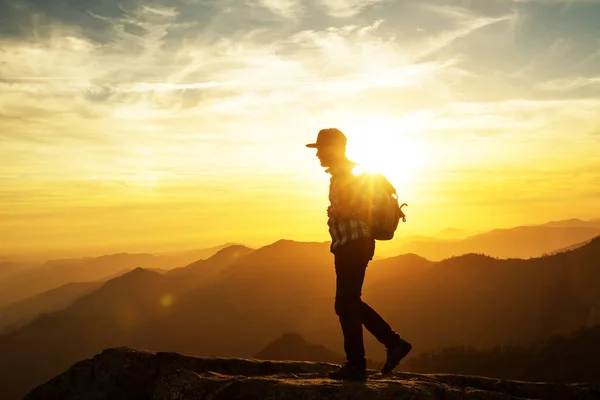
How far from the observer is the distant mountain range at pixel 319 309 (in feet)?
232

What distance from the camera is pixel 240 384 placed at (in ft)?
23.6

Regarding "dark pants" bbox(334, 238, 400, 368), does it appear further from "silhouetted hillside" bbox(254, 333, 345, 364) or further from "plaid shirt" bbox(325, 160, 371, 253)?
"silhouetted hillside" bbox(254, 333, 345, 364)

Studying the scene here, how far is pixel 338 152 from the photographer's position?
739 cm

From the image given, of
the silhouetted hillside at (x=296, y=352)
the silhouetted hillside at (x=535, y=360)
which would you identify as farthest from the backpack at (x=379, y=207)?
the silhouetted hillside at (x=296, y=352)

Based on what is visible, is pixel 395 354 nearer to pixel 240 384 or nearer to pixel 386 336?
pixel 386 336

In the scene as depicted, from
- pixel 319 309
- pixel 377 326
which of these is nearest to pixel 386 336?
pixel 377 326

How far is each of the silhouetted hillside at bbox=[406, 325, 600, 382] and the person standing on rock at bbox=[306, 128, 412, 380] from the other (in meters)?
31.7

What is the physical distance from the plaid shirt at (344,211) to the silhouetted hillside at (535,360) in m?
32.4

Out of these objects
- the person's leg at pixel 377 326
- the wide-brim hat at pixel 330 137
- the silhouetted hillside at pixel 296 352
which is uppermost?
the wide-brim hat at pixel 330 137

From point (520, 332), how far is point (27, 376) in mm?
144653

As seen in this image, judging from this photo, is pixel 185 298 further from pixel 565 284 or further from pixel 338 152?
pixel 338 152

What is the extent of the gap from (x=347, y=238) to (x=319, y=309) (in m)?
123

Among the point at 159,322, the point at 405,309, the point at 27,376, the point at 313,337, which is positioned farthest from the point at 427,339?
the point at 27,376

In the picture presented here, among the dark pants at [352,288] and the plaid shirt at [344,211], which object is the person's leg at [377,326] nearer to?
the dark pants at [352,288]
